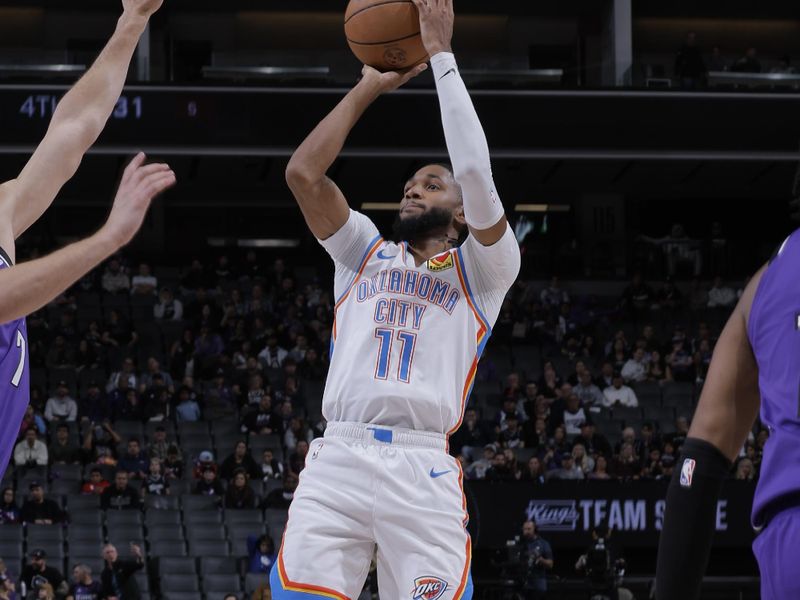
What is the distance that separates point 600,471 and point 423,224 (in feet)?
45.7

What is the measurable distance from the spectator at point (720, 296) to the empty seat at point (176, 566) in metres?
13.9

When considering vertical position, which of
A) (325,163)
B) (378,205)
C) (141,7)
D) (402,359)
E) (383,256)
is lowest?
(402,359)

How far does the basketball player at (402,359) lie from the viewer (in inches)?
194

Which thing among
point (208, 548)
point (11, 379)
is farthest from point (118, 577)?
point (11, 379)

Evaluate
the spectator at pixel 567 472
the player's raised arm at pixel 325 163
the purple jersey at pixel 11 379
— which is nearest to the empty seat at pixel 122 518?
the spectator at pixel 567 472

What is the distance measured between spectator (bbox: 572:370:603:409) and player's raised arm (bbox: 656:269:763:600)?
19116 mm

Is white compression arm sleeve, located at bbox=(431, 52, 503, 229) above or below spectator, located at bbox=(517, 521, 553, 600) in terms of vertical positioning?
above

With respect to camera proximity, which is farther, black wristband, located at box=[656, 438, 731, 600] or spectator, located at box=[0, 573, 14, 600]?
spectator, located at box=[0, 573, 14, 600]

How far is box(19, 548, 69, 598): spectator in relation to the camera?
15.6 meters

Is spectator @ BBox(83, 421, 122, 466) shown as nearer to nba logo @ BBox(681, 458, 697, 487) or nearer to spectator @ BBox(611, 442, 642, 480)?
spectator @ BBox(611, 442, 642, 480)

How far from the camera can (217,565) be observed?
1705cm

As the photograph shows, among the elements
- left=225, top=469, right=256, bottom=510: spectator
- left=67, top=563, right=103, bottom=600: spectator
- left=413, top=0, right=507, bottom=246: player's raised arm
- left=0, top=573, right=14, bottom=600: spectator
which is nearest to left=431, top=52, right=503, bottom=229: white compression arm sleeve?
left=413, top=0, right=507, bottom=246: player's raised arm

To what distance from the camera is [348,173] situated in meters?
29.1

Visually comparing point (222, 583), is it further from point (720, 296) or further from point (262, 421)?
point (720, 296)
